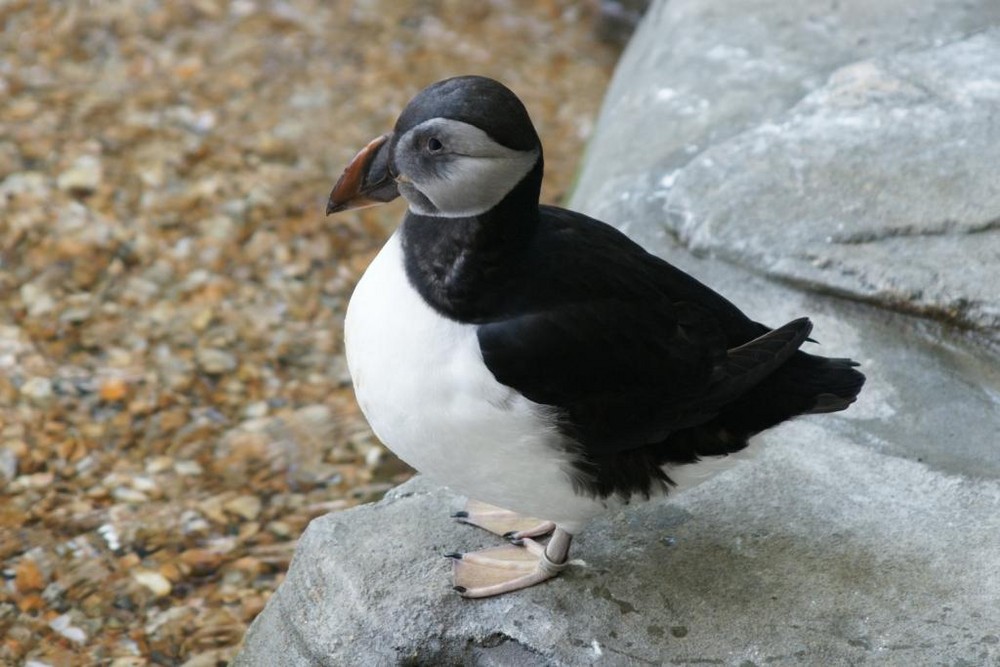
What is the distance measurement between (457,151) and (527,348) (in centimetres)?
38

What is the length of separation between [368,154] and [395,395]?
452 millimetres

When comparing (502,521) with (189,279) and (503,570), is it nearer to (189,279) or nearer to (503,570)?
(503,570)

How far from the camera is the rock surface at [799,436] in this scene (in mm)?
2531

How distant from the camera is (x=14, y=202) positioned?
4.79m

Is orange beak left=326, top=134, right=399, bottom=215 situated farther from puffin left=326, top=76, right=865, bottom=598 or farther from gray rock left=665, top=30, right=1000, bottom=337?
gray rock left=665, top=30, right=1000, bottom=337

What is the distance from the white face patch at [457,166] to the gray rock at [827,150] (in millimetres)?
1390

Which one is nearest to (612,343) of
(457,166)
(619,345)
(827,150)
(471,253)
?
(619,345)

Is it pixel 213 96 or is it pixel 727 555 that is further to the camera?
pixel 213 96

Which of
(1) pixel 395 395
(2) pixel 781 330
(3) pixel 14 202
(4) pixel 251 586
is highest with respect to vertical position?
(2) pixel 781 330

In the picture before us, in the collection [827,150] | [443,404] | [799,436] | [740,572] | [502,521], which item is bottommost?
[502,521]

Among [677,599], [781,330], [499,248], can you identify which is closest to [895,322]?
[781,330]

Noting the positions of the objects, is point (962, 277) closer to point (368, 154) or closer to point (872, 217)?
point (872, 217)

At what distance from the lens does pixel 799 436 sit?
119 inches

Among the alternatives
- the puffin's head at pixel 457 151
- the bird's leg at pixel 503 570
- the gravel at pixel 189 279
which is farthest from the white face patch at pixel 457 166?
the gravel at pixel 189 279
